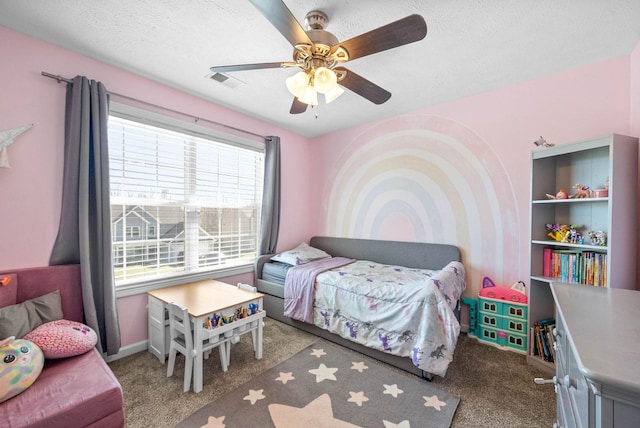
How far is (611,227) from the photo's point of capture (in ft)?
5.70

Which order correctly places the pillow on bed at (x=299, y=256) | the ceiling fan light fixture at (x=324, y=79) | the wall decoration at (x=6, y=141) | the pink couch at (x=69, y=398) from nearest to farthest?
the pink couch at (x=69, y=398) → the ceiling fan light fixture at (x=324, y=79) → the wall decoration at (x=6, y=141) → the pillow on bed at (x=299, y=256)

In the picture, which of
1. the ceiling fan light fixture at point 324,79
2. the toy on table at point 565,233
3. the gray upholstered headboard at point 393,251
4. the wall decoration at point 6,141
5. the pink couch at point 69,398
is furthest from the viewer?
the gray upholstered headboard at point 393,251

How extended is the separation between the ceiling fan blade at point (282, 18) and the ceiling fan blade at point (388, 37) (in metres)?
0.20

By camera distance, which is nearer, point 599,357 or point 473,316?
point 599,357

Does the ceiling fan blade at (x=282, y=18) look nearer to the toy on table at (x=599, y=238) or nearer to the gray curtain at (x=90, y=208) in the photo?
the gray curtain at (x=90, y=208)

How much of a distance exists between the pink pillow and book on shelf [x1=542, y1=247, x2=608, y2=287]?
346cm

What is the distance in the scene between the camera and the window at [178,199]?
231 cm

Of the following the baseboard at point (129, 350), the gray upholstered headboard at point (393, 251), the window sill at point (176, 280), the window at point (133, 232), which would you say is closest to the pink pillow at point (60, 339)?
the window sill at point (176, 280)

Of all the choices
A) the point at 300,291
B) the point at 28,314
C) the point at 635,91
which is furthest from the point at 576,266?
the point at 28,314

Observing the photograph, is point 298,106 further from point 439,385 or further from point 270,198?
point 439,385

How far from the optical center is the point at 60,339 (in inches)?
59.7

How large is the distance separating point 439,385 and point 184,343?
75.5 inches

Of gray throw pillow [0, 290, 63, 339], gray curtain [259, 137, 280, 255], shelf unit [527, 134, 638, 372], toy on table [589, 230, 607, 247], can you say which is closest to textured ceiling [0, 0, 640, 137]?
shelf unit [527, 134, 638, 372]

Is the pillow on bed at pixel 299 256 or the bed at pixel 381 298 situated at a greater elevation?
the pillow on bed at pixel 299 256
